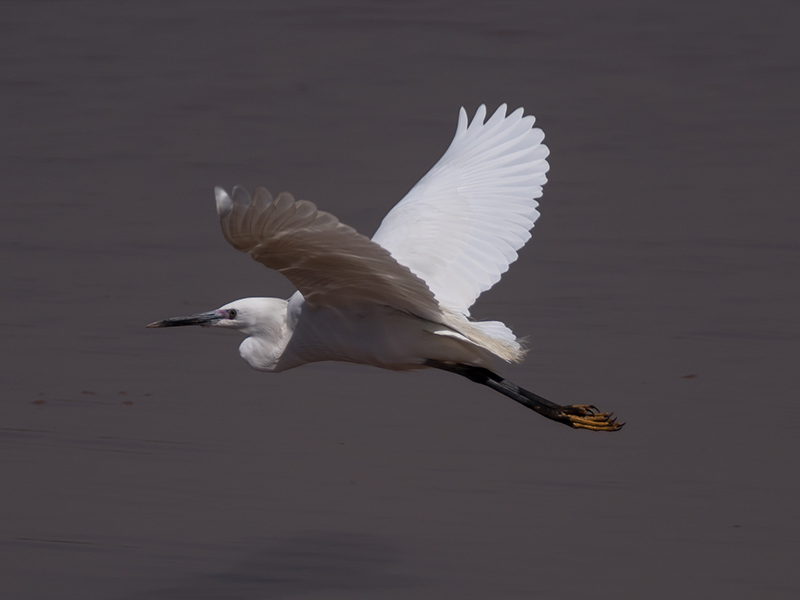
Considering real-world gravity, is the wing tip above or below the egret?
below

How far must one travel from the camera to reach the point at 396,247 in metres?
3.05

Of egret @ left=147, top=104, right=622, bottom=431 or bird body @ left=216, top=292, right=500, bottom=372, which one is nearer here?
egret @ left=147, top=104, right=622, bottom=431

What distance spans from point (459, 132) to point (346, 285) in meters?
1.19

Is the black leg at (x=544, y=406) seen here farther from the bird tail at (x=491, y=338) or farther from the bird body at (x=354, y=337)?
the bird tail at (x=491, y=338)

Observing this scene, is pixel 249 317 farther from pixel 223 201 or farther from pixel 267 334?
pixel 223 201

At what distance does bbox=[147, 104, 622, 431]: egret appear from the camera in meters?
2.17

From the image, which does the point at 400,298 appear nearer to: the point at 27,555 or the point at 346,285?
the point at 346,285

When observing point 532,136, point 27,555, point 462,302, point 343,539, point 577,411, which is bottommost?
point 27,555

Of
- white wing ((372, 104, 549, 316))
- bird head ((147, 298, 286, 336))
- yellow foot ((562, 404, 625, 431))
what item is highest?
white wing ((372, 104, 549, 316))

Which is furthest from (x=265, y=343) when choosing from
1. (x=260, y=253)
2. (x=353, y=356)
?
(x=260, y=253)

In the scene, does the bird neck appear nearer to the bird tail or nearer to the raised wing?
the raised wing

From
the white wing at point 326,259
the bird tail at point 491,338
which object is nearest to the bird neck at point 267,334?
the white wing at point 326,259

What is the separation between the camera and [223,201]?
2008 mm

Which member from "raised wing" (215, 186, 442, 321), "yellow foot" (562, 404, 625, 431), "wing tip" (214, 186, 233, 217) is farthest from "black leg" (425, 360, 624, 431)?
"wing tip" (214, 186, 233, 217)
